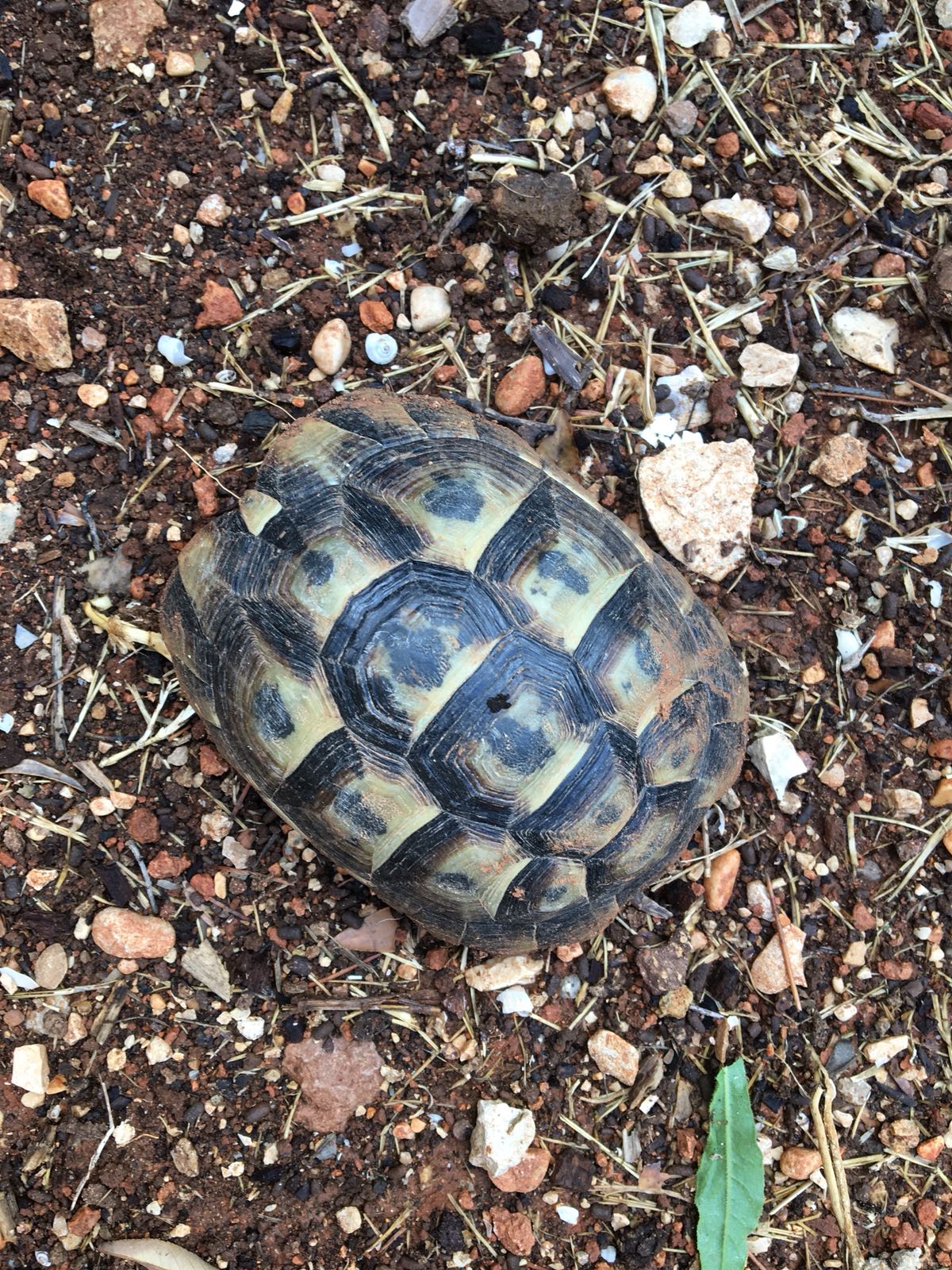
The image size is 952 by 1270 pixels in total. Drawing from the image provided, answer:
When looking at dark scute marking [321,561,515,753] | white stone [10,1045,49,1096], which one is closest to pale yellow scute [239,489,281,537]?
dark scute marking [321,561,515,753]

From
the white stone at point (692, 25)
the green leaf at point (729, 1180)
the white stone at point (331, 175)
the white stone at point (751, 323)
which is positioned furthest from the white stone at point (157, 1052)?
the white stone at point (692, 25)

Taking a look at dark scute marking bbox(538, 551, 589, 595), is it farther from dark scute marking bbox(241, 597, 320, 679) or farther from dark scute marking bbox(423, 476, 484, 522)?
dark scute marking bbox(241, 597, 320, 679)

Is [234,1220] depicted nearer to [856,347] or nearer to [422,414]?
[422,414]

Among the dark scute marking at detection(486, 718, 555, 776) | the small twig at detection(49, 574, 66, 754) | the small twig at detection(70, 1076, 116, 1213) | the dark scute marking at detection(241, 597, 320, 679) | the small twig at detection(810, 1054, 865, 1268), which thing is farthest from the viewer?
the small twig at detection(810, 1054, 865, 1268)

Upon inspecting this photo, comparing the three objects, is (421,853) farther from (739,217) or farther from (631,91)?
(631,91)

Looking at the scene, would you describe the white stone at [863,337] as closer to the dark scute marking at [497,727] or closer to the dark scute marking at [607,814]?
the dark scute marking at [497,727]

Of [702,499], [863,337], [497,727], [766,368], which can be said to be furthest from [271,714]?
[863,337]
